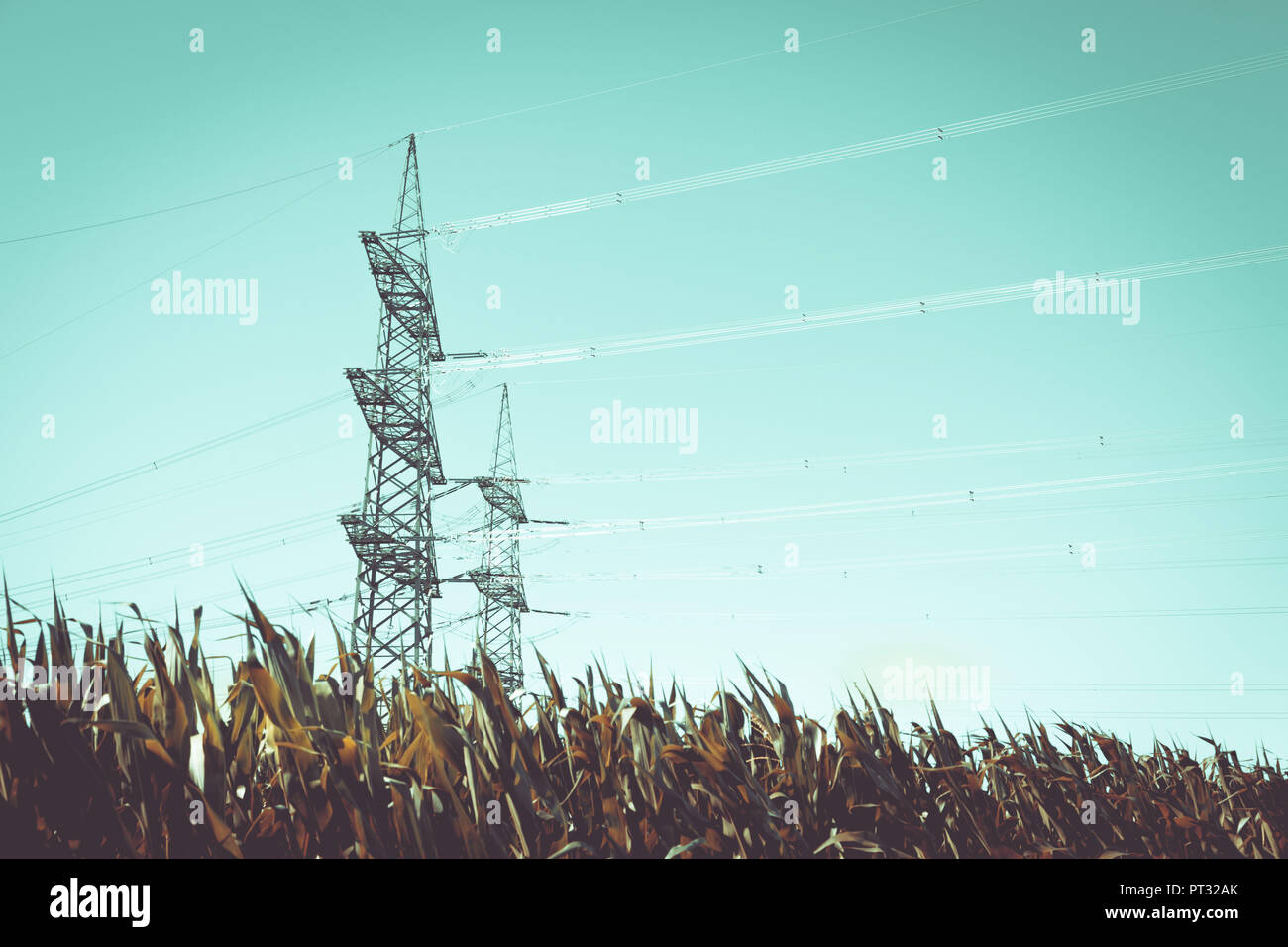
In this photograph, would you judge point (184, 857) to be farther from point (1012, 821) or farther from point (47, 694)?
point (1012, 821)

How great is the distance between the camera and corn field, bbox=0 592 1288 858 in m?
2.97

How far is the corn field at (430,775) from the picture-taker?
297cm

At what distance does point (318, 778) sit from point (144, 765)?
61cm

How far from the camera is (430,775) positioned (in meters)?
3.52

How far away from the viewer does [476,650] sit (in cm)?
426
